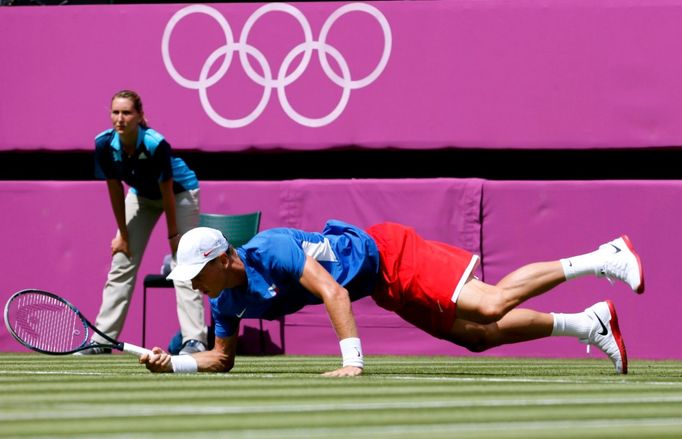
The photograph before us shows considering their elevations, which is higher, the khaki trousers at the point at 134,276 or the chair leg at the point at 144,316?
the khaki trousers at the point at 134,276

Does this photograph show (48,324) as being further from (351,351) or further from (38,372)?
(351,351)

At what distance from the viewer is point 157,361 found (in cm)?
742

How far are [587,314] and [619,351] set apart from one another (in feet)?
0.92

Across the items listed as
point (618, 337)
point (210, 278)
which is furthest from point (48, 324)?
point (618, 337)

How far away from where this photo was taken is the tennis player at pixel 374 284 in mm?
A: 7215

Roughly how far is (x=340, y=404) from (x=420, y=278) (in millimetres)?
2264

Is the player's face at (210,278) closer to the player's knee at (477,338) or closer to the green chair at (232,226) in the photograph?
the player's knee at (477,338)

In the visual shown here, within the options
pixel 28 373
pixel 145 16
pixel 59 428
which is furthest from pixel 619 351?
pixel 145 16

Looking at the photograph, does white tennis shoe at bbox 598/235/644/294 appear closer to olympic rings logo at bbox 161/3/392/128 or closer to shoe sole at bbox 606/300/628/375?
shoe sole at bbox 606/300/628/375

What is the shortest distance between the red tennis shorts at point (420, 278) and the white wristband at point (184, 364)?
1077mm

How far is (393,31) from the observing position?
12.8 meters

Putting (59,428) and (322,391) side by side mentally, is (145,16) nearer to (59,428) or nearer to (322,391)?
(322,391)

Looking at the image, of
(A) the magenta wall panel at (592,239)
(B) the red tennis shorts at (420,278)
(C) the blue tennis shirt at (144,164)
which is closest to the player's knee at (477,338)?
(B) the red tennis shorts at (420,278)

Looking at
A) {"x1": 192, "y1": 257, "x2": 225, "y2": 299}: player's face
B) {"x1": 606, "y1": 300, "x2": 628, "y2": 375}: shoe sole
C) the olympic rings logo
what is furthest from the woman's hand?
{"x1": 606, "y1": 300, "x2": 628, "y2": 375}: shoe sole
